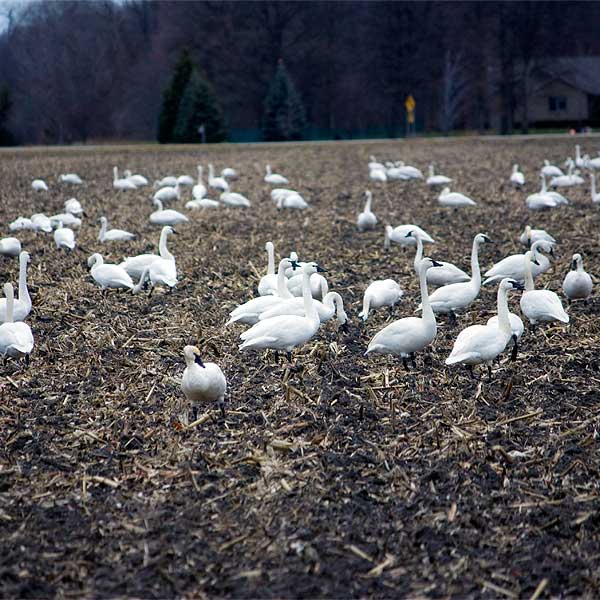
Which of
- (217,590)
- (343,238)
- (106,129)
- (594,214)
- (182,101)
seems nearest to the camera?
(217,590)

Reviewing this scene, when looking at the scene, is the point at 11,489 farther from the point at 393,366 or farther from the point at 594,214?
the point at 594,214

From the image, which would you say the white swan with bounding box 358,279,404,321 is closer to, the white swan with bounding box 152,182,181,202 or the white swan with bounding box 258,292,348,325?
the white swan with bounding box 258,292,348,325

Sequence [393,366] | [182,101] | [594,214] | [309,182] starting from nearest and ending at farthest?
[393,366]
[594,214]
[309,182]
[182,101]

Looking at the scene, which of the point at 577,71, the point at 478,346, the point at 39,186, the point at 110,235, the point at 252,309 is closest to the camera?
the point at 478,346

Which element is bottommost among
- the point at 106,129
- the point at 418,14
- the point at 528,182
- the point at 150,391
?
the point at 150,391

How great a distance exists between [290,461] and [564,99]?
59.6 metres

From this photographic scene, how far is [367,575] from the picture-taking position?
4473mm

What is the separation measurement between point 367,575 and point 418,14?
2277 inches

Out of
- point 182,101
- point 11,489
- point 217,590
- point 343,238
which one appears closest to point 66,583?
point 217,590

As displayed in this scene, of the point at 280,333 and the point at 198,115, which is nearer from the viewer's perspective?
the point at 280,333

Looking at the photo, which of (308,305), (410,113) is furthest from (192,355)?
(410,113)

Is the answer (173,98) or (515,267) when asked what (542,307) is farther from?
(173,98)

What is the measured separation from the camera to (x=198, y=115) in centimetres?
4609

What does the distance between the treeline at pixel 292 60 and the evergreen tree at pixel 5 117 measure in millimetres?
2850
